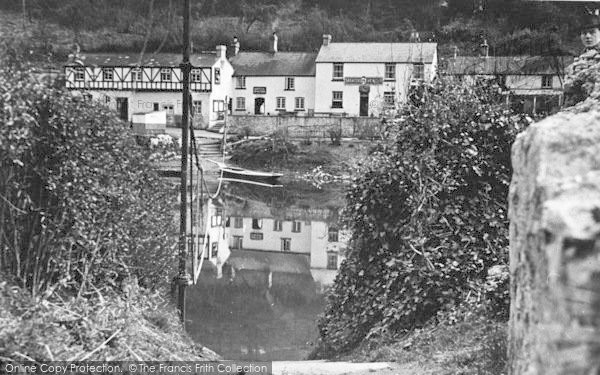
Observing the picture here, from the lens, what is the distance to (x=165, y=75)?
11039 millimetres

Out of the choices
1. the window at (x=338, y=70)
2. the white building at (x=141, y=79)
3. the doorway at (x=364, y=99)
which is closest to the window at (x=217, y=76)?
the white building at (x=141, y=79)

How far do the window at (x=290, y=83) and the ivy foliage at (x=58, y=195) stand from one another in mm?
22334

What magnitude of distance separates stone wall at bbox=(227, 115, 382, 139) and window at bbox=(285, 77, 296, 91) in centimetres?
128

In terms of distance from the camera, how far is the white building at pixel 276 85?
85.8 ft

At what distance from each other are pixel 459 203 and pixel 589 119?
507cm

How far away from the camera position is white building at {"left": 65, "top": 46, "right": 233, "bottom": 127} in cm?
753

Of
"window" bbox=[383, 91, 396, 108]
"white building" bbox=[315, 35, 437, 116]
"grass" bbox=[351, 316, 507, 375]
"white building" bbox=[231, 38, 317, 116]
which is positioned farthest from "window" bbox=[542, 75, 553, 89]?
"white building" bbox=[231, 38, 317, 116]

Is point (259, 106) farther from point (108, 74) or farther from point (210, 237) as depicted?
point (108, 74)

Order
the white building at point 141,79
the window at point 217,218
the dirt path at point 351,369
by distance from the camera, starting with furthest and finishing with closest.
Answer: the window at point 217,218
the white building at point 141,79
the dirt path at point 351,369

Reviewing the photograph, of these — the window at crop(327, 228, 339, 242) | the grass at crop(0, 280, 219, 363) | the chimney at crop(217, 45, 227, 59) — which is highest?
the chimney at crop(217, 45, 227, 59)

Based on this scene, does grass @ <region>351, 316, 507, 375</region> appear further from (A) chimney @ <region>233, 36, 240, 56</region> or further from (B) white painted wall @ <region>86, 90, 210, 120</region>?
(A) chimney @ <region>233, 36, 240, 56</region>

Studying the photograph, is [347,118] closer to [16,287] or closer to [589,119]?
[16,287]

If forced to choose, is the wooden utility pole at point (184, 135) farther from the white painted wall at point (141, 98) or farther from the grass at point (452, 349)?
the grass at point (452, 349)

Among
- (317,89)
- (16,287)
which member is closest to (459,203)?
(16,287)
